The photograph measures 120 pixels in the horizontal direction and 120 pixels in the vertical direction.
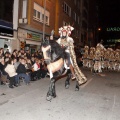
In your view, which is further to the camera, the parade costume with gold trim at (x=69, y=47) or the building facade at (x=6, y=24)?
the building facade at (x=6, y=24)

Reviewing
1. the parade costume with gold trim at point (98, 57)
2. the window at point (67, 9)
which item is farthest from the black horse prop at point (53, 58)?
the window at point (67, 9)

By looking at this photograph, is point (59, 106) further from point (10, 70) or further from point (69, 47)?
point (10, 70)

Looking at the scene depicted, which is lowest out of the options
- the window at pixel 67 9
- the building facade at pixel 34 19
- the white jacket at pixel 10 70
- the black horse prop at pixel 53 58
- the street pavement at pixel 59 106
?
the street pavement at pixel 59 106

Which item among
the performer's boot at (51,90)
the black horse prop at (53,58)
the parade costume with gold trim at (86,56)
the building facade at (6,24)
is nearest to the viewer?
the black horse prop at (53,58)

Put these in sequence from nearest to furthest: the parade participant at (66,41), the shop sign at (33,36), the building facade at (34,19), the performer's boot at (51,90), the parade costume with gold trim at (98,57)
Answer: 1. the performer's boot at (51,90)
2. the parade participant at (66,41)
3. the parade costume with gold trim at (98,57)
4. the building facade at (34,19)
5. the shop sign at (33,36)

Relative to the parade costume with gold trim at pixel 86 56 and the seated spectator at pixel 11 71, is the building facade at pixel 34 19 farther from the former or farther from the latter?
the seated spectator at pixel 11 71

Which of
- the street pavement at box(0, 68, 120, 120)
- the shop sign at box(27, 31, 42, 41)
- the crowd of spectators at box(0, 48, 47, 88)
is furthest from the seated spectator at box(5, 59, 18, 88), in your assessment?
the shop sign at box(27, 31, 42, 41)

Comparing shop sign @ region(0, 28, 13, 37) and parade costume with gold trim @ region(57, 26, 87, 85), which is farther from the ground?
shop sign @ region(0, 28, 13, 37)

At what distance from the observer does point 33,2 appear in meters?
22.3

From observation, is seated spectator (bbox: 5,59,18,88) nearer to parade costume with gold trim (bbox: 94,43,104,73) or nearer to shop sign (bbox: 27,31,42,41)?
parade costume with gold trim (bbox: 94,43,104,73)

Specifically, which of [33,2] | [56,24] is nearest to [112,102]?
[33,2]

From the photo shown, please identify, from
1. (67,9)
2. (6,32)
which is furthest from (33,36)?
(67,9)

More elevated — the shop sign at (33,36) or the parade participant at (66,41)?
the shop sign at (33,36)

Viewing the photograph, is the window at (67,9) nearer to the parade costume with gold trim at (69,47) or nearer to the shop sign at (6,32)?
the shop sign at (6,32)
